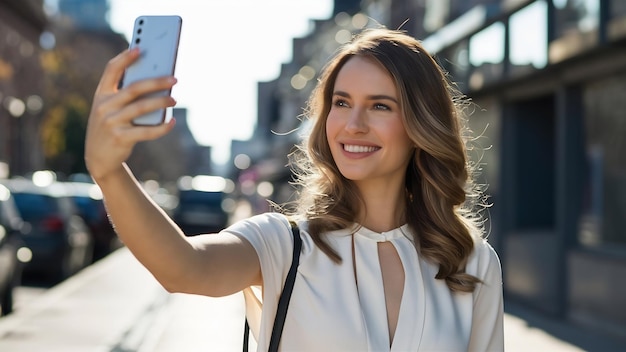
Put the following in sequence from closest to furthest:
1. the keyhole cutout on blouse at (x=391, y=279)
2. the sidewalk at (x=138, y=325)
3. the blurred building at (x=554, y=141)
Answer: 1. the keyhole cutout on blouse at (x=391, y=279)
2. the sidewalk at (x=138, y=325)
3. the blurred building at (x=554, y=141)

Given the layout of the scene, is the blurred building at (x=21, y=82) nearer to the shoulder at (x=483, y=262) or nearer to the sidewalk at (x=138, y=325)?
the sidewalk at (x=138, y=325)

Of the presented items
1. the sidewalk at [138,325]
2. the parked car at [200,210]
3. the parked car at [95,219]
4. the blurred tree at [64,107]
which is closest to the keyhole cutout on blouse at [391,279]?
the sidewalk at [138,325]

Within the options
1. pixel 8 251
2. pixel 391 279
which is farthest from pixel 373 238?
pixel 8 251

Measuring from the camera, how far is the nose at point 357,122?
3070 mm

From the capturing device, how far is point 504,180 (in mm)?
14828

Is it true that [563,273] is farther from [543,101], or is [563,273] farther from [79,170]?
[79,170]

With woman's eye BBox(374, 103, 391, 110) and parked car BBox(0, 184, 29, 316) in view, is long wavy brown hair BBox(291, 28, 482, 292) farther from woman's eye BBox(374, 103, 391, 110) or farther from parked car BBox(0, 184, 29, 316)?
parked car BBox(0, 184, 29, 316)

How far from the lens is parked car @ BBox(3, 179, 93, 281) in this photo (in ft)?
52.4

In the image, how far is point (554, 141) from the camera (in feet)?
48.2

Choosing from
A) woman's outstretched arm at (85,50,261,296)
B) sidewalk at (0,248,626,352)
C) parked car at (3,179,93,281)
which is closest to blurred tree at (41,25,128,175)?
parked car at (3,179,93,281)

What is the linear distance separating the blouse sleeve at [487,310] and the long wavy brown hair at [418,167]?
0.17 ft

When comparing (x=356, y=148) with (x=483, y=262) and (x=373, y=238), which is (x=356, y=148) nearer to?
(x=373, y=238)

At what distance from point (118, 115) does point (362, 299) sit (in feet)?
3.81

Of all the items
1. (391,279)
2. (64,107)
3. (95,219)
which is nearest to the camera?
(391,279)
